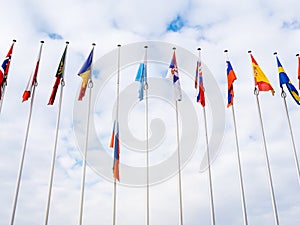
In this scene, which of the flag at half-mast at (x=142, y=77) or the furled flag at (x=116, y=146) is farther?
the flag at half-mast at (x=142, y=77)

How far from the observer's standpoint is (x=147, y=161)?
64.3 feet

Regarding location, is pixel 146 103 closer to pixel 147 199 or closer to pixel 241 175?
pixel 147 199

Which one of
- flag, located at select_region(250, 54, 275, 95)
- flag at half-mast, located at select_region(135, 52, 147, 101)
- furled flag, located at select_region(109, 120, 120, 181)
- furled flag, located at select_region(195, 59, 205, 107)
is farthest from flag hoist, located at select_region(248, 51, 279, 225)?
furled flag, located at select_region(109, 120, 120, 181)

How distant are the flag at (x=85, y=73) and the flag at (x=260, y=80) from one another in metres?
10.4

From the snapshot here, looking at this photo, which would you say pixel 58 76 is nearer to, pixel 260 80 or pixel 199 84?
pixel 199 84

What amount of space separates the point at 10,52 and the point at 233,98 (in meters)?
14.2

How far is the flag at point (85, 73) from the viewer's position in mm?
19289

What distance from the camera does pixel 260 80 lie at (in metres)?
19.4

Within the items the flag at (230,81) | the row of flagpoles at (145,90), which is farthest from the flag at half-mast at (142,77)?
the flag at (230,81)

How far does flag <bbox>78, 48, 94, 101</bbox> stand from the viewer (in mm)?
19289

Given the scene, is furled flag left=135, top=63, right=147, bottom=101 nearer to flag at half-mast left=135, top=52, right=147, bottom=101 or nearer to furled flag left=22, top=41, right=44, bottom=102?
flag at half-mast left=135, top=52, right=147, bottom=101

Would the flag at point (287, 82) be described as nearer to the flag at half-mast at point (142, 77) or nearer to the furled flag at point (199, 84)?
the furled flag at point (199, 84)

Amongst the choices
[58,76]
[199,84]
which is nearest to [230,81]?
[199,84]

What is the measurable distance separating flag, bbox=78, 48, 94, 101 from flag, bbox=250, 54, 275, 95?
10.4 metres
